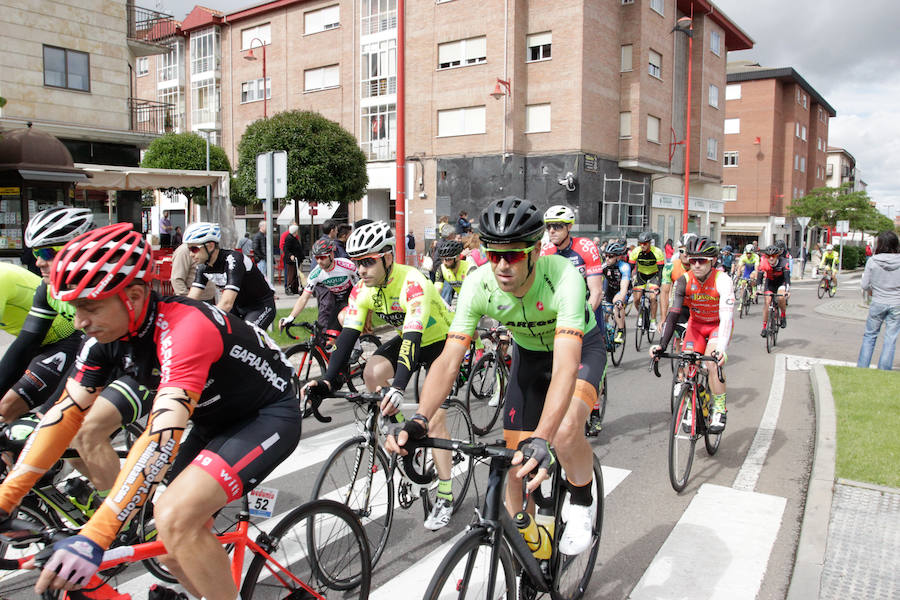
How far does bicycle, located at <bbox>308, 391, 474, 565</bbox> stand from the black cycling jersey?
3.32 meters

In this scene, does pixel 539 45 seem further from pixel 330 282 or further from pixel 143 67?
pixel 143 67

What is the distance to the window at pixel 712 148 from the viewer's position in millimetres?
42312

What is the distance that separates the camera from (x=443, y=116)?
33656mm

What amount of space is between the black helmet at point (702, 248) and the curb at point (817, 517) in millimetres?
1988

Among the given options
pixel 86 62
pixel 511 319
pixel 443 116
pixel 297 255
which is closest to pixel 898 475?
pixel 511 319

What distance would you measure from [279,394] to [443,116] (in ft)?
106

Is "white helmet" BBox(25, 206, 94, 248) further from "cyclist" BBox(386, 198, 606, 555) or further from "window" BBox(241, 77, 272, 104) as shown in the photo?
"window" BBox(241, 77, 272, 104)

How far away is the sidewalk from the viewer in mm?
3616

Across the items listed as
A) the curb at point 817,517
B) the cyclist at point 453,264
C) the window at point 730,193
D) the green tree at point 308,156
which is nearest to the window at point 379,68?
the green tree at point 308,156

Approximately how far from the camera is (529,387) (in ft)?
12.2

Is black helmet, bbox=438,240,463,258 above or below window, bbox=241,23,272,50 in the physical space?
below

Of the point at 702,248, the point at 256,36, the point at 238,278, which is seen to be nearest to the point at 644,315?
the point at 702,248

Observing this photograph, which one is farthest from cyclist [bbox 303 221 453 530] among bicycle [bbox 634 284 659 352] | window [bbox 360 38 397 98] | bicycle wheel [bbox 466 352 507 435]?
window [bbox 360 38 397 98]

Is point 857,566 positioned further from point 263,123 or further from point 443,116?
point 443,116
